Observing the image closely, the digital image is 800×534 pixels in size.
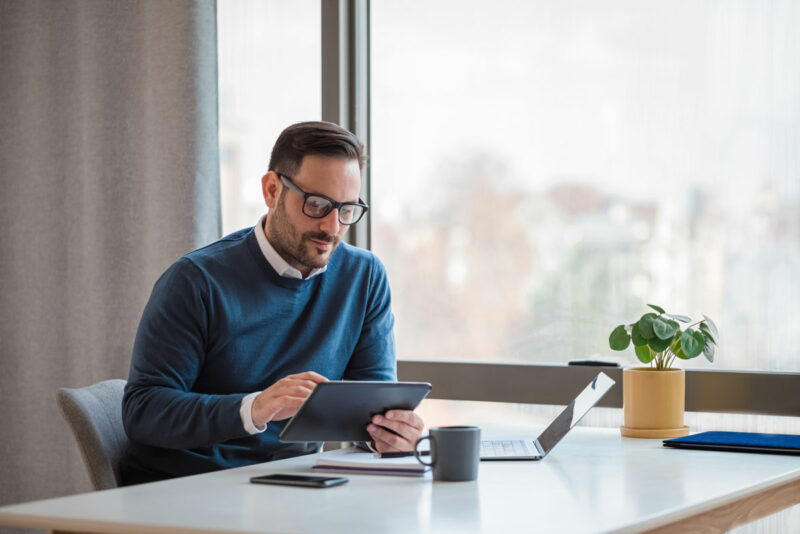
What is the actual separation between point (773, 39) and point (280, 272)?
135 cm

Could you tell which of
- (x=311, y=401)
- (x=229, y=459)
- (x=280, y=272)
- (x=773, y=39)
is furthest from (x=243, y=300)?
(x=773, y=39)

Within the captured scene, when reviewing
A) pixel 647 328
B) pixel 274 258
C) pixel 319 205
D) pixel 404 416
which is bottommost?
pixel 404 416

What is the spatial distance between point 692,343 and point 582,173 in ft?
2.10

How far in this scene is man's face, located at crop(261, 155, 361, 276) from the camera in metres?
2.10

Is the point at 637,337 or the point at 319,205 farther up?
the point at 319,205

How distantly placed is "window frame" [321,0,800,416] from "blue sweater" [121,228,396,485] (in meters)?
0.41

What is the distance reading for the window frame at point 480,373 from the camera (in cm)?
234

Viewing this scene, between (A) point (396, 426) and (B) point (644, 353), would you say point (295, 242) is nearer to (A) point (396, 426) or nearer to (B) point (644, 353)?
(A) point (396, 426)

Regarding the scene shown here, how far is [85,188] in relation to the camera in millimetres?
2990

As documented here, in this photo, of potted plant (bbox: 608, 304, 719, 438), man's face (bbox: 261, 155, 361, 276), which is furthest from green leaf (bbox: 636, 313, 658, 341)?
man's face (bbox: 261, 155, 361, 276)

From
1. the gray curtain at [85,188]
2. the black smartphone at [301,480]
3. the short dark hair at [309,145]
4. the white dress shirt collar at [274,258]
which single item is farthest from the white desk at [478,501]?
the gray curtain at [85,188]

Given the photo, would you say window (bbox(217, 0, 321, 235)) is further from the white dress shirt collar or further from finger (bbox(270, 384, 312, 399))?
finger (bbox(270, 384, 312, 399))

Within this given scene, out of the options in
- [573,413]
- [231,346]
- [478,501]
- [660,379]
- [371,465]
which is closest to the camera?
[478,501]

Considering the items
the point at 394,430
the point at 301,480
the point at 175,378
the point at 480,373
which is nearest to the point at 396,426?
the point at 394,430
